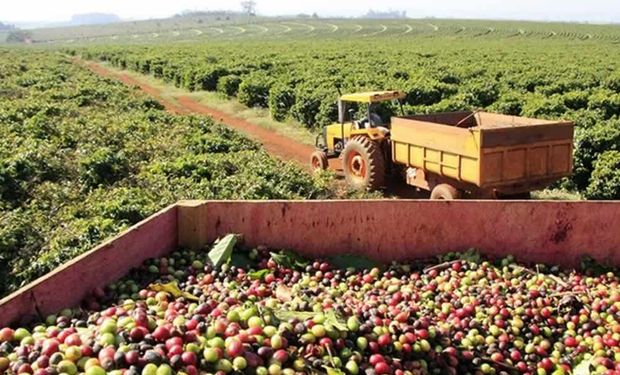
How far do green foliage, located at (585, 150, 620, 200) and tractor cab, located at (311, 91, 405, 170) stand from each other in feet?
11.9

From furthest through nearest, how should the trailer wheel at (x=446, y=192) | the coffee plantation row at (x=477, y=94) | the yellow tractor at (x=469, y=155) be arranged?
1. the coffee plantation row at (x=477, y=94)
2. the trailer wheel at (x=446, y=192)
3. the yellow tractor at (x=469, y=155)

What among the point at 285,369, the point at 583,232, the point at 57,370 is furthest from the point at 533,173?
the point at 57,370

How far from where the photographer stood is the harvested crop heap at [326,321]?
11.9 ft

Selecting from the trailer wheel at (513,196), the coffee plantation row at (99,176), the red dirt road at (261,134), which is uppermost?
the coffee plantation row at (99,176)

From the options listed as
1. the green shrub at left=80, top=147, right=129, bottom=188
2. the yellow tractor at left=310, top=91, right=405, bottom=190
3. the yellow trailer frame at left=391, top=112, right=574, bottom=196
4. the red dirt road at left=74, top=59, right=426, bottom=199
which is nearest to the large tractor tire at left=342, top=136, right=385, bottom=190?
the yellow tractor at left=310, top=91, right=405, bottom=190

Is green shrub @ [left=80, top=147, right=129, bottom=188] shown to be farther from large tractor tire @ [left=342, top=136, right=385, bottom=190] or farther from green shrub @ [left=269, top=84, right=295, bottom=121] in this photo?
green shrub @ [left=269, top=84, right=295, bottom=121]

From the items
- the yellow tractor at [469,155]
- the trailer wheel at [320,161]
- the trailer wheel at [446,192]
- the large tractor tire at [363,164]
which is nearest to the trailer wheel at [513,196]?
the yellow tractor at [469,155]

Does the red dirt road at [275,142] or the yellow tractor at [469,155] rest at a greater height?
the yellow tractor at [469,155]

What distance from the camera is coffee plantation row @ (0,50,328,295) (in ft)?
24.8

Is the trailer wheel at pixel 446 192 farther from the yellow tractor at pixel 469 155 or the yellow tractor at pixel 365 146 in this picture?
the yellow tractor at pixel 365 146

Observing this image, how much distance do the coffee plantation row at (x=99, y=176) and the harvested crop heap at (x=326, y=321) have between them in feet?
7.78

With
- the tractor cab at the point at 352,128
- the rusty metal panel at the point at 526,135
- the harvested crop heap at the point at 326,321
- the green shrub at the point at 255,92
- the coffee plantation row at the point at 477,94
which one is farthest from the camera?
the green shrub at the point at 255,92

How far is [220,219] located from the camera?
19.6 feet

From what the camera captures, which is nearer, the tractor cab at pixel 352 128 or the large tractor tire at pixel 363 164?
the large tractor tire at pixel 363 164
